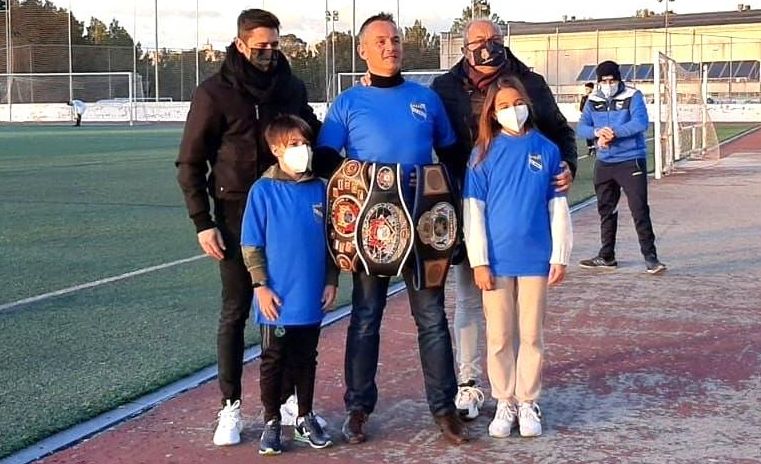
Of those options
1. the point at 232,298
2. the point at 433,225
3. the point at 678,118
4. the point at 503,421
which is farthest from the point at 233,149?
the point at 678,118

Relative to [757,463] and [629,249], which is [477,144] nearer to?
[757,463]

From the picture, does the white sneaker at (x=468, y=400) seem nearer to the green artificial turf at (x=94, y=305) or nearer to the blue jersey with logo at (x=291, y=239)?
the blue jersey with logo at (x=291, y=239)

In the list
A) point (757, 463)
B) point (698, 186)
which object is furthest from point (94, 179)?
point (757, 463)

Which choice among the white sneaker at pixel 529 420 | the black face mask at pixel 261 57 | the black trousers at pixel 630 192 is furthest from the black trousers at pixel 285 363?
the black trousers at pixel 630 192

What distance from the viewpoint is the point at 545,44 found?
61594 millimetres

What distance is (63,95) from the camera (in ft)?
201

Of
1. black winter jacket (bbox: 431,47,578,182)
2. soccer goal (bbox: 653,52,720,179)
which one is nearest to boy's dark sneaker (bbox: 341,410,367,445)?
black winter jacket (bbox: 431,47,578,182)

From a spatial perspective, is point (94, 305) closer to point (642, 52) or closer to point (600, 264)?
point (600, 264)

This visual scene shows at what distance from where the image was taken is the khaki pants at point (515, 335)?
520 cm

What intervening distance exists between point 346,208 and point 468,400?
130cm

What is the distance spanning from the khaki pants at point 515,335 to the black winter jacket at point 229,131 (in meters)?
1.29

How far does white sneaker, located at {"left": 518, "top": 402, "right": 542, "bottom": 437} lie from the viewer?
5.21 meters

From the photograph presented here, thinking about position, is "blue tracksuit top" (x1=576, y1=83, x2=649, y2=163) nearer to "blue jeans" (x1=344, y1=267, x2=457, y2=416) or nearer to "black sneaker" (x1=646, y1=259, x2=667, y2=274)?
"black sneaker" (x1=646, y1=259, x2=667, y2=274)

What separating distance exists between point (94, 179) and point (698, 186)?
11.0 m
